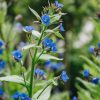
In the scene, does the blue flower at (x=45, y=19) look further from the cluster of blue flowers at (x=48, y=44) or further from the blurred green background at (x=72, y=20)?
the blurred green background at (x=72, y=20)

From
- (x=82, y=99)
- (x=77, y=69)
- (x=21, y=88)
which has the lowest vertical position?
(x=77, y=69)

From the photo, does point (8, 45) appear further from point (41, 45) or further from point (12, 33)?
point (41, 45)

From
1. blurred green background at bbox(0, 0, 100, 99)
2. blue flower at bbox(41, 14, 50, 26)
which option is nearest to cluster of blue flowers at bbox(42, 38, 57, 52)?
blue flower at bbox(41, 14, 50, 26)

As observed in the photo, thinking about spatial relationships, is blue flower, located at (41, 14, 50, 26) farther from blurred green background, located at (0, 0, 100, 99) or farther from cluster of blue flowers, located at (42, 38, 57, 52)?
blurred green background, located at (0, 0, 100, 99)


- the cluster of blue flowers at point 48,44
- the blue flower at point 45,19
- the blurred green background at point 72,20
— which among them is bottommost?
the blurred green background at point 72,20

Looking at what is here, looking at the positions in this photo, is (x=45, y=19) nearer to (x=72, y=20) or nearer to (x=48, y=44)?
(x=48, y=44)

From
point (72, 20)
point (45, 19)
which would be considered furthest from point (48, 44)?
point (72, 20)

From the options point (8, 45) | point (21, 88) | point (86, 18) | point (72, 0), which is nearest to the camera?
point (21, 88)

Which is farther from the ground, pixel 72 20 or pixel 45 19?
pixel 45 19

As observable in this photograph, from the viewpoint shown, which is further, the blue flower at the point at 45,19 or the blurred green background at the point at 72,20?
the blurred green background at the point at 72,20

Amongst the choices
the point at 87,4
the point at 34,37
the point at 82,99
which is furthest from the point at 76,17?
the point at 34,37

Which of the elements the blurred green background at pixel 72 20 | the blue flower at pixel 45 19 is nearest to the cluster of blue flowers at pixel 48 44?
the blue flower at pixel 45 19
